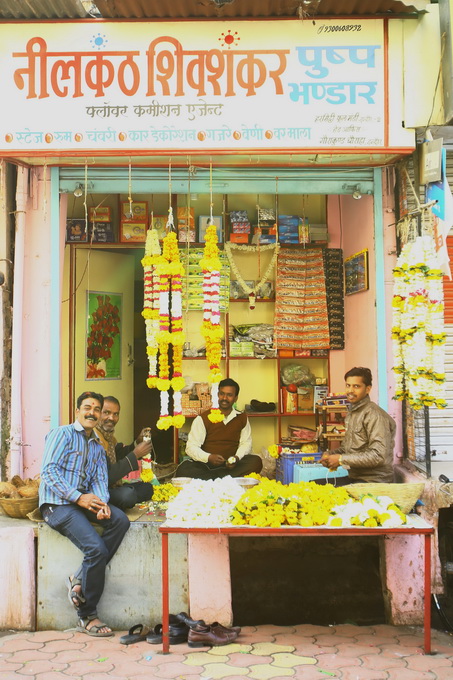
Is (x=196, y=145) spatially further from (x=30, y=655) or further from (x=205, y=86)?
(x=30, y=655)

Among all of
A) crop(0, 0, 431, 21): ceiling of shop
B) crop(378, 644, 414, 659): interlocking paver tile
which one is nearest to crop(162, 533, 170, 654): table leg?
crop(378, 644, 414, 659): interlocking paver tile

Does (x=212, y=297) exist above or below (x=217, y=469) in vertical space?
above

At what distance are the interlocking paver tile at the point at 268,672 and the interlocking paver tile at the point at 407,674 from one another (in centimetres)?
62

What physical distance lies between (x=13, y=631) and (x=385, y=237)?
4519 mm

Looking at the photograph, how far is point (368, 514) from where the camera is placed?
4.88 metres

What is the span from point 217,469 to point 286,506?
2.48m

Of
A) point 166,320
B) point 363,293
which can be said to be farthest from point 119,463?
point 363,293

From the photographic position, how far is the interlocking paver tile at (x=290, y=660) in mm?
4742

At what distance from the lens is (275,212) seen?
8.37 m

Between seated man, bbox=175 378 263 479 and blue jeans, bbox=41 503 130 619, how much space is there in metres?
2.00

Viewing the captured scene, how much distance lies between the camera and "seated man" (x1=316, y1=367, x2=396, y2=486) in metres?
5.78

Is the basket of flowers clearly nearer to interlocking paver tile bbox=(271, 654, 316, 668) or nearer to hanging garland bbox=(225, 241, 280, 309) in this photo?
interlocking paver tile bbox=(271, 654, 316, 668)

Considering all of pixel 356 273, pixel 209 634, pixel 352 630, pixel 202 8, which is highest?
pixel 202 8

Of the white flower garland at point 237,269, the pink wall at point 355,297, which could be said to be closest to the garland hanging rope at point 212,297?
the pink wall at point 355,297
